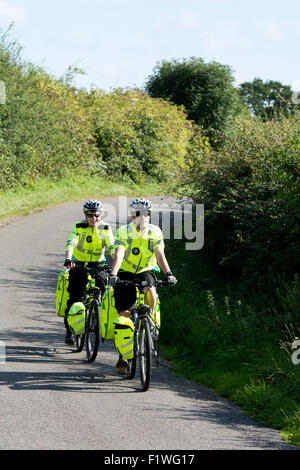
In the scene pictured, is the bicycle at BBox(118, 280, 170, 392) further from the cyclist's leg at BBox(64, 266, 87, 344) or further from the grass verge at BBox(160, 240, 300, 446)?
the cyclist's leg at BBox(64, 266, 87, 344)

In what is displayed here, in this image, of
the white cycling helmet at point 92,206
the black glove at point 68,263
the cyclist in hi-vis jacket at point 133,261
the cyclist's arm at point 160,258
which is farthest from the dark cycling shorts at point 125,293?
the white cycling helmet at point 92,206

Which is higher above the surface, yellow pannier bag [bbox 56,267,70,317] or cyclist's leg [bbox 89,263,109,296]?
cyclist's leg [bbox 89,263,109,296]

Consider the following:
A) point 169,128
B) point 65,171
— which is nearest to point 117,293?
point 65,171

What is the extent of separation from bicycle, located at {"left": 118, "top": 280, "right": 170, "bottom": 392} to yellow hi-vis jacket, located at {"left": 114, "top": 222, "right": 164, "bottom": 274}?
0.77ft

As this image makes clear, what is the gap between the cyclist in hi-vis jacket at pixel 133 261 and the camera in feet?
26.1

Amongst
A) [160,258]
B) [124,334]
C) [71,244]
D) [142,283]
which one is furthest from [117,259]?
[71,244]

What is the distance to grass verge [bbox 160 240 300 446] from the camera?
758cm

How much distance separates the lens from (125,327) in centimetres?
791

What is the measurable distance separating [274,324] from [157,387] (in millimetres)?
2405

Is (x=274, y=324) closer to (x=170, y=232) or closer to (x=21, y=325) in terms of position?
(x=21, y=325)

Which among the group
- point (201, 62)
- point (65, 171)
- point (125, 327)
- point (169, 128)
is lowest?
point (125, 327)

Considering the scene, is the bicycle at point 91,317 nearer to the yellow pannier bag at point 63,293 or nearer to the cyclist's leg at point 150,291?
the yellow pannier bag at point 63,293

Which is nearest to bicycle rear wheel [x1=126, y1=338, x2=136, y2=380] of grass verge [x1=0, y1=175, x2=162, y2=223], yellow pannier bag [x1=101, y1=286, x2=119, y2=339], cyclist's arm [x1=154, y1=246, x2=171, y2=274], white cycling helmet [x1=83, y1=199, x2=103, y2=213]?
yellow pannier bag [x1=101, y1=286, x2=119, y2=339]

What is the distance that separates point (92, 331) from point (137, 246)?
147 cm
